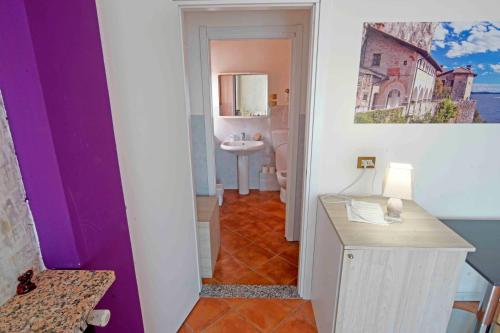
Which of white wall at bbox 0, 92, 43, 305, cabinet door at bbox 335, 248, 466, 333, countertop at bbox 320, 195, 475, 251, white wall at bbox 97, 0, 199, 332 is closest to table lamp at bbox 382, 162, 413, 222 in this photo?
countertop at bbox 320, 195, 475, 251

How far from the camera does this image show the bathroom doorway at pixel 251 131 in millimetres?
2352

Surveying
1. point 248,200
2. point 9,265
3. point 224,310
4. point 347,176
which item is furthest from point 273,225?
point 9,265

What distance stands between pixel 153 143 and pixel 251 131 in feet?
8.75

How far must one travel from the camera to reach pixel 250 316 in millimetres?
1925

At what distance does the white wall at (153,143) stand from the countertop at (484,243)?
163 centimetres

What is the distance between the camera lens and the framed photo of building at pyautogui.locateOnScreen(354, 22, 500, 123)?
1.57m

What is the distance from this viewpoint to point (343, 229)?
4.64 ft

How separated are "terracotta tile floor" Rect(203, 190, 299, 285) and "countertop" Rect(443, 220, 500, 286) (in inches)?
49.8

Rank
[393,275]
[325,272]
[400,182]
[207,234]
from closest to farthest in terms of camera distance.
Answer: [393,275]
[400,182]
[325,272]
[207,234]

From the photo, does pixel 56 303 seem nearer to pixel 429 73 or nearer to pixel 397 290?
pixel 397 290

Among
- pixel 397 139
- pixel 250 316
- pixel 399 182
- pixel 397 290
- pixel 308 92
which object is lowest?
pixel 250 316

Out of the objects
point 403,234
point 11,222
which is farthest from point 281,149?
point 11,222

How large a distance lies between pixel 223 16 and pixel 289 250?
7.56 ft

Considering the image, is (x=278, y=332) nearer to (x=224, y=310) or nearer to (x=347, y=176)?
(x=224, y=310)
